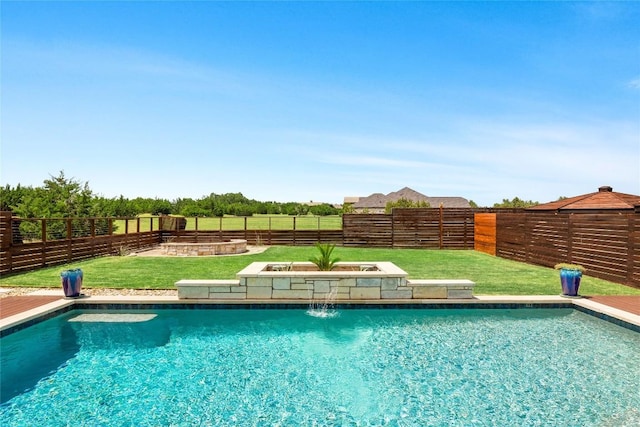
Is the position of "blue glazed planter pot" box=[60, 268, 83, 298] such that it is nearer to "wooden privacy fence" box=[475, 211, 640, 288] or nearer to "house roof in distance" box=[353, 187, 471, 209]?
"wooden privacy fence" box=[475, 211, 640, 288]

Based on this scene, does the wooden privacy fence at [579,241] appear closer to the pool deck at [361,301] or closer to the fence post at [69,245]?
the pool deck at [361,301]

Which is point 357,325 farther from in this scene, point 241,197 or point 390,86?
point 241,197

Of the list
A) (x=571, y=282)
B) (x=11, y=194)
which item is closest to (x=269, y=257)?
(x=571, y=282)

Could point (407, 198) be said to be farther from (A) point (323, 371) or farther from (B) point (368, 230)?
(A) point (323, 371)

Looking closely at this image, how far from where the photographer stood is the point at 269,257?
15.2 m

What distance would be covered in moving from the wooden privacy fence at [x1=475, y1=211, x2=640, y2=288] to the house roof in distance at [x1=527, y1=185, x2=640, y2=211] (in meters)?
0.34

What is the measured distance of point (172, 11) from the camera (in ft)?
37.1

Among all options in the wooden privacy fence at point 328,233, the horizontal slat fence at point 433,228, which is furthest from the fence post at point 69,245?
the horizontal slat fence at point 433,228

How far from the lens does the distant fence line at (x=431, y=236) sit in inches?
395

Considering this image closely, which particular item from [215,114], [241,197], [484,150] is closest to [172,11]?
[215,114]

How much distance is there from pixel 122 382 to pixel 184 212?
4895 centimetres

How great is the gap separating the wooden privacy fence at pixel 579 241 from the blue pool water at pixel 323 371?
11.9ft

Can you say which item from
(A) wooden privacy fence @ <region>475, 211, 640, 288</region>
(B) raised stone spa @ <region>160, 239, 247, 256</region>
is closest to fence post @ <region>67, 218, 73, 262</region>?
(B) raised stone spa @ <region>160, 239, 247, 256</region>

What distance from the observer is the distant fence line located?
32.9 ft
